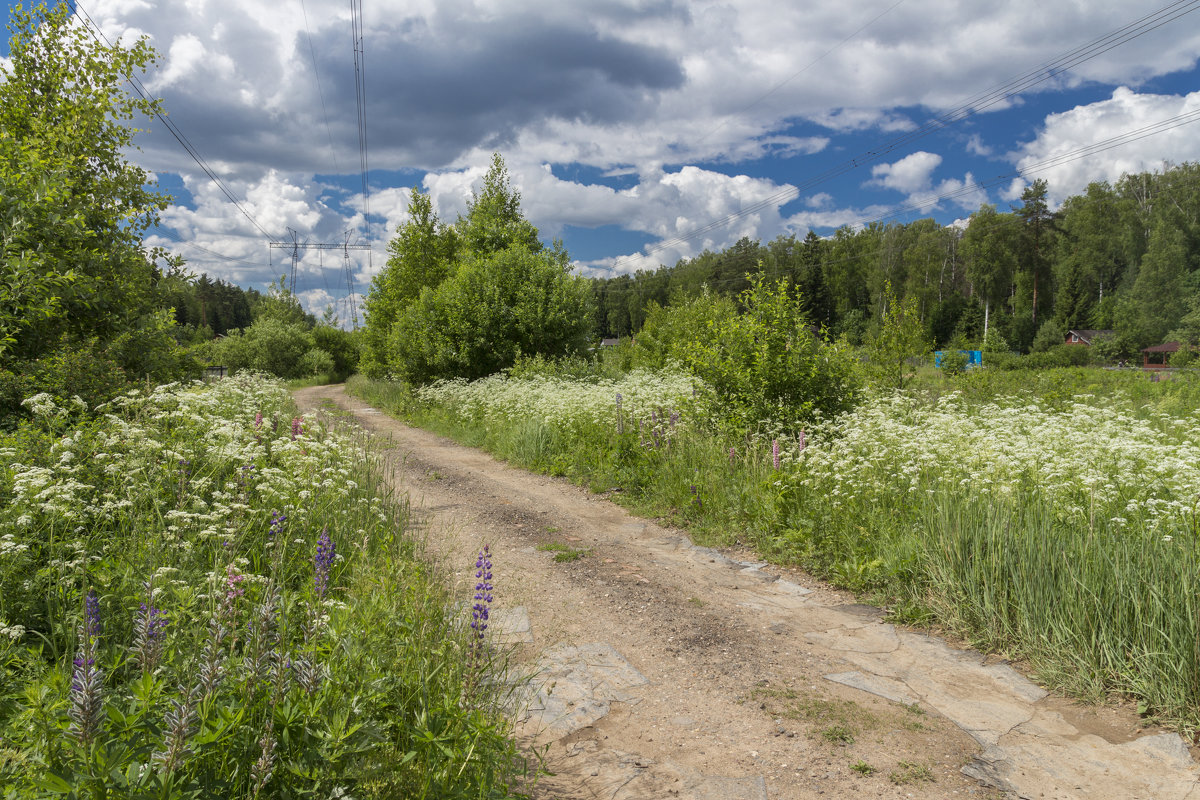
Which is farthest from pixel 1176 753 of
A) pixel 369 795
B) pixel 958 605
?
pixel 369 795

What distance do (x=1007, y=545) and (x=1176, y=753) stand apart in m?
1.45

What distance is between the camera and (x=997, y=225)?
2370 inches

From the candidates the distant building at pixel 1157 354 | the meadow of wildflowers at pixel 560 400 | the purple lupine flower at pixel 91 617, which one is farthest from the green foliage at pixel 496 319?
the distant building at pixel 1157 354

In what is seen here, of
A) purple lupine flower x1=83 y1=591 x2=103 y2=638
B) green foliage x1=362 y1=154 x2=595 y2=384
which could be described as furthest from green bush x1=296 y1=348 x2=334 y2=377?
purple lupine flower x1=83 y1=591 x2=103 y2=638

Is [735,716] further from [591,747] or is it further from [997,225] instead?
[997,225]

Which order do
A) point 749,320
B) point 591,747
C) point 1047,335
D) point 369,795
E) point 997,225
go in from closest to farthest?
point 369,795, point 591,747, point 749,320, point 1047,335, point 997,225

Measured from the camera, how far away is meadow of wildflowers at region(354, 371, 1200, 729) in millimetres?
3568

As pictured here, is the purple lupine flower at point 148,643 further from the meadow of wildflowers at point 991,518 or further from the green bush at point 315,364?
the green bush at point 315,364

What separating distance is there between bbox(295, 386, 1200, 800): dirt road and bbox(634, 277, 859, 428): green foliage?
3218 mm

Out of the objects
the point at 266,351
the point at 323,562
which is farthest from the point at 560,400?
the point at 266,351

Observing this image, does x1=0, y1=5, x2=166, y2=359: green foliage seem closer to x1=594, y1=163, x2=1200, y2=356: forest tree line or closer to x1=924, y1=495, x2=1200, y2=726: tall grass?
x1=924, y1=495, x2=1200, y2=726: tall grass

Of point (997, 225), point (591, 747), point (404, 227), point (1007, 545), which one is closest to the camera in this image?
point (591, 747)

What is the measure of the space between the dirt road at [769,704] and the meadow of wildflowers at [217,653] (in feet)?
2.08

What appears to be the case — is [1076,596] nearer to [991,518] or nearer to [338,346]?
[991,518]
